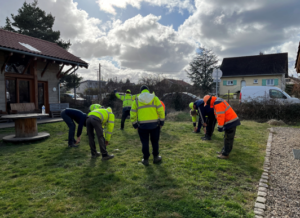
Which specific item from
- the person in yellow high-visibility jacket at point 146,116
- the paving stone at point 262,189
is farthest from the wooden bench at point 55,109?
the paving stone at point 262,189

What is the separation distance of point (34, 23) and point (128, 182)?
2512 cm

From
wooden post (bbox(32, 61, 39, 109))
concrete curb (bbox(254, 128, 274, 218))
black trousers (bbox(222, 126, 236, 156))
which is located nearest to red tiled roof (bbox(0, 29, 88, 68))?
wooden post (bbox(32, 61, 39, 109))

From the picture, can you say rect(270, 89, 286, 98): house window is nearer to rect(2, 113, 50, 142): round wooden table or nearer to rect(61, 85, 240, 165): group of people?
rect(61, 85, 240, 165): group of people

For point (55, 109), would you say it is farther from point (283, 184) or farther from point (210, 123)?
point (283, 184)

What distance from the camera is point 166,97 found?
1623 centimetres

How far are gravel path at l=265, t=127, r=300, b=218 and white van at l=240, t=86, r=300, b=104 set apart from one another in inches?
262

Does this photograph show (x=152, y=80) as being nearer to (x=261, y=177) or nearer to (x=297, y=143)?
(x=297, y=143)

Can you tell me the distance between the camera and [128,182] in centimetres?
382

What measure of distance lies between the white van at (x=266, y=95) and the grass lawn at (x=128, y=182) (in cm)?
724

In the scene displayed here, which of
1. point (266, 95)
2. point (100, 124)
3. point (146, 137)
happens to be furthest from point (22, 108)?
point (266, 95)

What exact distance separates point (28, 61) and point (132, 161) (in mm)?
10377

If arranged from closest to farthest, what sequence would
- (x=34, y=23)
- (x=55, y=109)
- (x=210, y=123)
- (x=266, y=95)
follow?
(x=210, y=123) < (x=266, y=95) < (x=55, y=109) < (x=34, y=23)

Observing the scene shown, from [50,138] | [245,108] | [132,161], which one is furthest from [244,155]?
[245,108]

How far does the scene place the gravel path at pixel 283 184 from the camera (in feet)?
9.61
